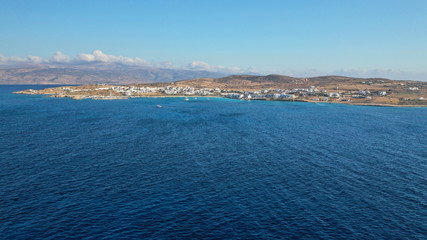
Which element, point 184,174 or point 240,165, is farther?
point 240,165

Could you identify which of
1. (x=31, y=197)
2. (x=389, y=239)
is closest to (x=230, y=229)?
(x=389, y=239)

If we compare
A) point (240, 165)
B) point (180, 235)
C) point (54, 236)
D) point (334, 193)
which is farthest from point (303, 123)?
point (54, 236)

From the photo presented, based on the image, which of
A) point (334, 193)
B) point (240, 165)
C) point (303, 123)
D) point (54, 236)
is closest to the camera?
point (54, 236)

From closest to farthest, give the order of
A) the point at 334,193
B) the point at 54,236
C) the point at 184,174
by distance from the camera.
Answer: the point at 54,236
the point at 334,193
the point at 184,174

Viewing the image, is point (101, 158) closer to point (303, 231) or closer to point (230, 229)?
point (230, 229)

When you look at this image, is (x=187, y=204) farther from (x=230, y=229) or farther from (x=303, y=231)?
(x=303, y=231)

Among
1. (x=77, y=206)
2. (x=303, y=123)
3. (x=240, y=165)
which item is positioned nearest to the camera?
(x=77, y=206)
